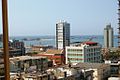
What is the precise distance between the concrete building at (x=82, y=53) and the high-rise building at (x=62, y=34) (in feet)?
20.0

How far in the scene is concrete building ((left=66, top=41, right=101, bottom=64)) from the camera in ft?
39.6

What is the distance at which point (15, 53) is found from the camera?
16000mm

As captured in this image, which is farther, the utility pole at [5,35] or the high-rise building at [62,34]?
the high-rise building at [62,34]

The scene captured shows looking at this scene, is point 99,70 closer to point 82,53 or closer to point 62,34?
point 82,53

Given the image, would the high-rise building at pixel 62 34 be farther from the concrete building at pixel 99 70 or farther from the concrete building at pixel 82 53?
the concrete building at pixel 99 70

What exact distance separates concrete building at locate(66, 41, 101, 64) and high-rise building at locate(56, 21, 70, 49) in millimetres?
6086

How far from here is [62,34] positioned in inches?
749

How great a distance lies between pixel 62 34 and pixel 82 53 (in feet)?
23.3

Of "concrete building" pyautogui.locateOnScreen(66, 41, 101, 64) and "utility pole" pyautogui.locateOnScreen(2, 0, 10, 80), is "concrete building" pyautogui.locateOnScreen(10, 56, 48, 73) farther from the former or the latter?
"utility pole" pyautogui.locateOnScreen(2, 0, 10, 80)

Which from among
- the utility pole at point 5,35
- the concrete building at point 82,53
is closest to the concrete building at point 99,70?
the concrete building at point 82,53

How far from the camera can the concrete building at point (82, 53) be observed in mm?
12070

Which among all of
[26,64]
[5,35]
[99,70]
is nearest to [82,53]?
[26,64]

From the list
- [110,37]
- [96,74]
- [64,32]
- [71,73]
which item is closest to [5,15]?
[71,73]

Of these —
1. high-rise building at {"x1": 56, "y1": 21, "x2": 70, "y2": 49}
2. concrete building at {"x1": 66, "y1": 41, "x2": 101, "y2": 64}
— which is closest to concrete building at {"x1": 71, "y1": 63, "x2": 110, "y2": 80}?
concrete building at {"x1": 66, "y1": 41, "x2": 101, "y2": 64}
